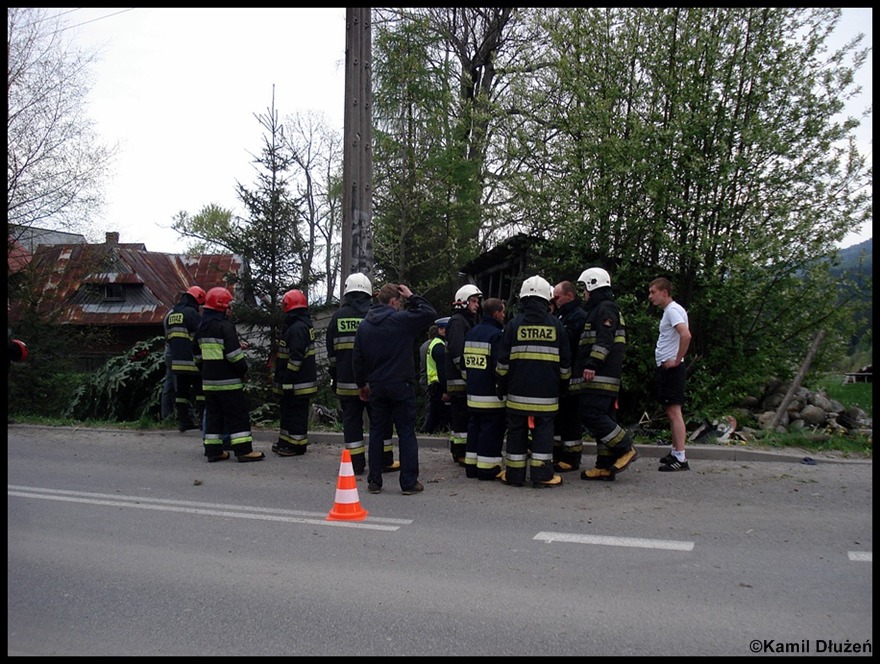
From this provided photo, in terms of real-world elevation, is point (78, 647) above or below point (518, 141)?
below

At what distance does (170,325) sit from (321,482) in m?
4.40

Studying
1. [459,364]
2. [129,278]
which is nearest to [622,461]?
[459,364]

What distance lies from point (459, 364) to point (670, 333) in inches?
92.3

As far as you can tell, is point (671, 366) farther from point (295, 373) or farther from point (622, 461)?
point (295, 373)

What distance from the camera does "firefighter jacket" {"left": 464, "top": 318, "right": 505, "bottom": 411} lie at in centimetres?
781

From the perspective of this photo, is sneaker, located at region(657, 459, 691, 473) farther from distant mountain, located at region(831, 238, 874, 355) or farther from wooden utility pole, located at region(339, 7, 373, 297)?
wooden utility pole, located at region(339, 7, 373, 297)

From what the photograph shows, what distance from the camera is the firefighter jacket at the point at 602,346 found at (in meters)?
7.52

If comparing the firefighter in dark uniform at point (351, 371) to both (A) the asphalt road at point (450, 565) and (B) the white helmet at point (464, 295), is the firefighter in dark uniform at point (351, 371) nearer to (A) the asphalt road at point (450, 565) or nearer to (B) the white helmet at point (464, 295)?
(A) the asphalt road at point (450, 565)

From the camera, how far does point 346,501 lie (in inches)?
A: 255

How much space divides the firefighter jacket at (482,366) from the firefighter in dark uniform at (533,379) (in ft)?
0.80

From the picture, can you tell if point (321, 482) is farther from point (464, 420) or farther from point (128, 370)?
point (128, 370)

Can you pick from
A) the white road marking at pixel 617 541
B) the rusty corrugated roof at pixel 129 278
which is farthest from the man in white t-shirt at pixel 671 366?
the rusty corrugated roof at pixel 129 278

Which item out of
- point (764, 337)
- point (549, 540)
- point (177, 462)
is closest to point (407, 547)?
point (549, 540)

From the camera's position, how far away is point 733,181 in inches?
420
